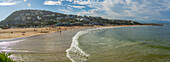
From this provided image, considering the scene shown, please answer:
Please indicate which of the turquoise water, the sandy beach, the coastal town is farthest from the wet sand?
the coastal town

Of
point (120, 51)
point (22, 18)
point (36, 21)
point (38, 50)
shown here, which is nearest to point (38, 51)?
point (38, 50)

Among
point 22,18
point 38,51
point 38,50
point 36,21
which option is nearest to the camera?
point 38,51

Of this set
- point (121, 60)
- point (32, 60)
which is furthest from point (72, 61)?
point (121, 60)

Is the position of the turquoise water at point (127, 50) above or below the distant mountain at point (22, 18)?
below

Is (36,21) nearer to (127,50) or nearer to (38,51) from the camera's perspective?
(38,51)

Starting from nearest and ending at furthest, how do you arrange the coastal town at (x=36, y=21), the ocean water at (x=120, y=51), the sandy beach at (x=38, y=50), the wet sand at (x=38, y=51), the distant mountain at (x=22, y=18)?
the ocean water at (x=120, y=51) → the wet sand at (x=38, y=51) → the sandy beach at (x=38, y=50) → the coastal town at (x=36, y=21) → the distant mountain at (x=22, y=18)

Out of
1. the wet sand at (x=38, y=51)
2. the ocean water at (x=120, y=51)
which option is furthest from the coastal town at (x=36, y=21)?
the ocean water at (x=120, y=51)

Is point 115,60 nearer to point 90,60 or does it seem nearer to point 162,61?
point 90,60

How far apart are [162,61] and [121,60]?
3.23 meters

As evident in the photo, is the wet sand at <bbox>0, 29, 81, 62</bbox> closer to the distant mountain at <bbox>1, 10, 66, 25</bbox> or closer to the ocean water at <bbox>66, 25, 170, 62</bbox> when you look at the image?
the ocean water at <bbox>66, 25, 170, 62</bbox>

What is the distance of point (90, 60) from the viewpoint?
372 inches

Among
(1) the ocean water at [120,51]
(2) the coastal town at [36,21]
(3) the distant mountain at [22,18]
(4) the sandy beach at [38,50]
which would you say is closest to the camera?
(1) the ocean water at [120,51]

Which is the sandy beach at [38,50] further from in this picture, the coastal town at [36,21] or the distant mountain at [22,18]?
the distant mountain at [22,18]

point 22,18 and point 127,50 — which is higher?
point 22,18
